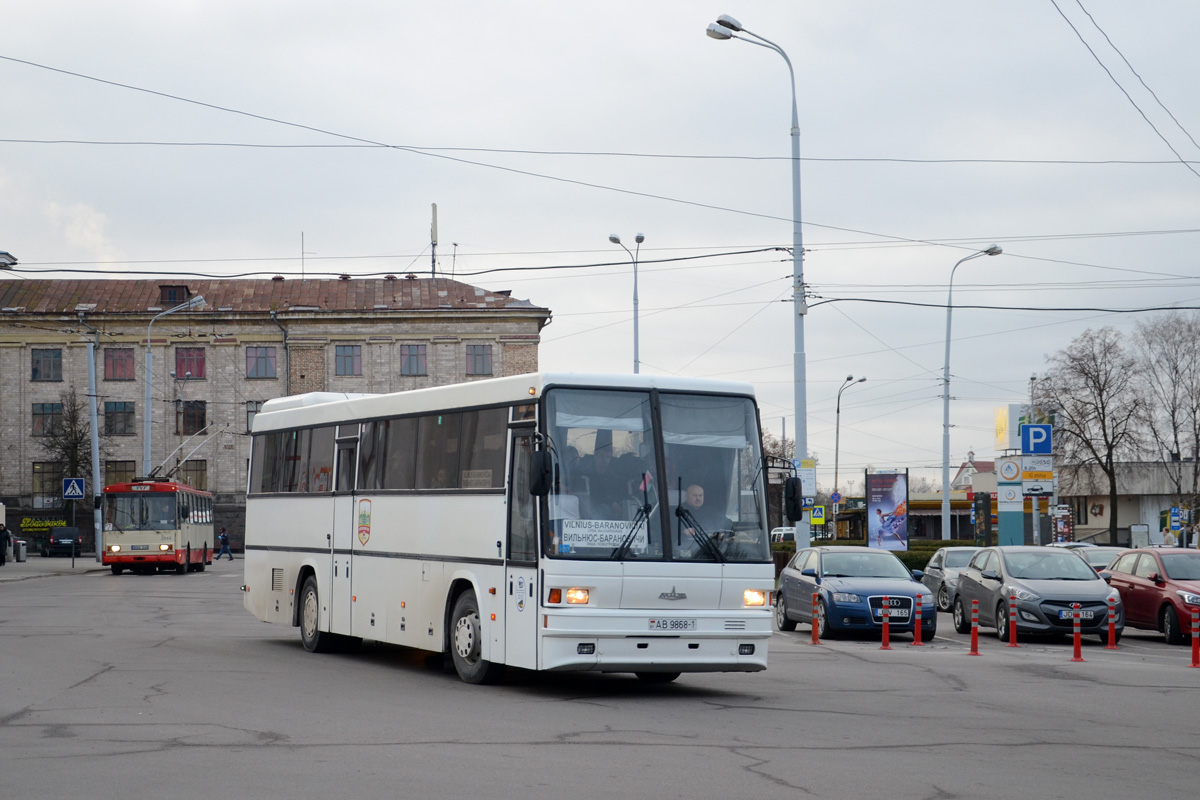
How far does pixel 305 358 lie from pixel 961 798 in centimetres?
7227

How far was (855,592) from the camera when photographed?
2147 cm

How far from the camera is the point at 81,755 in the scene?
9141 mm

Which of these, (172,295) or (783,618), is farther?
(172,295)

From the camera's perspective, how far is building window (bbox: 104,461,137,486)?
77.3 m

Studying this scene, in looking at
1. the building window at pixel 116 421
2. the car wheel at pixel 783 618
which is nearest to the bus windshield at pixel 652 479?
the car wheel at pixel 783 618

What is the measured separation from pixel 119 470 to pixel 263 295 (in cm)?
1258

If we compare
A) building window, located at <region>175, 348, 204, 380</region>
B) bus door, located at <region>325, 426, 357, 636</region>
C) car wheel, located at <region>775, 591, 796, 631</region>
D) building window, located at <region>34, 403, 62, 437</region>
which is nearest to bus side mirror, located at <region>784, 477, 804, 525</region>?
bus door, located at <region>325, 426, 357, 636</region>

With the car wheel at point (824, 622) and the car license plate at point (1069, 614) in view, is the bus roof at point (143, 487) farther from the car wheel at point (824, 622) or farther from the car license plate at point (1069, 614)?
the car license plate at point (1069, 614)

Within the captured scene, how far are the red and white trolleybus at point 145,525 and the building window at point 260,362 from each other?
101 feet

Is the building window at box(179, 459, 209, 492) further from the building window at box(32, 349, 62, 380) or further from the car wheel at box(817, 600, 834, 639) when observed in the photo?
the car wheel at box(817, 600, 834, 639)

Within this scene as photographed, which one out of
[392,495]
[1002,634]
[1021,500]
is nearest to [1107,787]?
[392,495]

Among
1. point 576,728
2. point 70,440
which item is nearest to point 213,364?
point 70,440

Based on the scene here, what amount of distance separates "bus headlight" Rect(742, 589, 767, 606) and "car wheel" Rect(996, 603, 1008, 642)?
9.98m

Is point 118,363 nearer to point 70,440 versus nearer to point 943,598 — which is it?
point 70,440
